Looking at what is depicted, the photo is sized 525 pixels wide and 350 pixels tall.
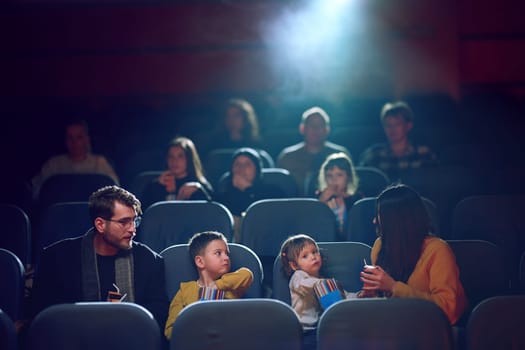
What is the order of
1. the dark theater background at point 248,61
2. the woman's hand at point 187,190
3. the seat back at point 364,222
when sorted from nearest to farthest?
the seat back at point 364,222 < the woman's hand at point 187,190 < the dark theater background at point 248,61

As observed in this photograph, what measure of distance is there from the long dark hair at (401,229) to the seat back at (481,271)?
29 centimetres

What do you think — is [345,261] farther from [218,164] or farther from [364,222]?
[218,164]

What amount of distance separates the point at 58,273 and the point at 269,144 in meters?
4.01

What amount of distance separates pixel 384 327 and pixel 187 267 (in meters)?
1.12

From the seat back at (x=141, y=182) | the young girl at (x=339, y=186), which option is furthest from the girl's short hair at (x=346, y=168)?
the seat back at (x=141, y=182)

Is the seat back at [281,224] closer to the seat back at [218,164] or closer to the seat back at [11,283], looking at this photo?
the seat back at [11,283]

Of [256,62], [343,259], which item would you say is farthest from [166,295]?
[256,62]

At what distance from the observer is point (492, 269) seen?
3492 mm

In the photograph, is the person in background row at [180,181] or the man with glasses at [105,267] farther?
the person in background row at [180,181]

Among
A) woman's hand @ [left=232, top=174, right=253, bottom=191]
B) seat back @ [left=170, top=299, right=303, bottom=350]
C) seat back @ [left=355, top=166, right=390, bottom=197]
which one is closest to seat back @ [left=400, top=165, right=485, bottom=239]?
seat back @ [left=355, top=166, right=390, bottom=197]

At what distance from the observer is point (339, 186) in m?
4.86

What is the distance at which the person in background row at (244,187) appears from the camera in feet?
16.4

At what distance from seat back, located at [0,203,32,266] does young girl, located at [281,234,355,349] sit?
1.55 m

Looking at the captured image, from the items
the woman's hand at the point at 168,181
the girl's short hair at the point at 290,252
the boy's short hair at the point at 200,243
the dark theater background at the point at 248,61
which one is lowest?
the girl's short hair at the point at 290,252
